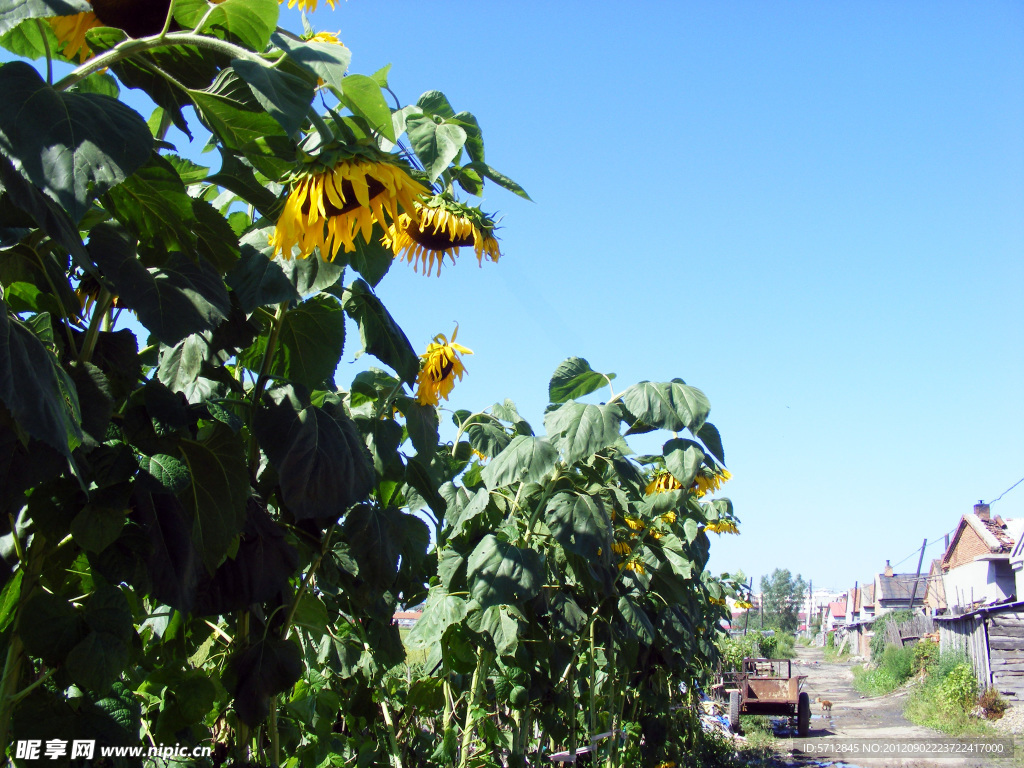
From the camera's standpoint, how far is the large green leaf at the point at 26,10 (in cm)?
99

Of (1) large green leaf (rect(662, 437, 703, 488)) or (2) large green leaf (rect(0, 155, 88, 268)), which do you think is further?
(1) large green leaf (rect(662, 437, 703, 488))

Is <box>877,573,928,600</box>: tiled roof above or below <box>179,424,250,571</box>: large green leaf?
above

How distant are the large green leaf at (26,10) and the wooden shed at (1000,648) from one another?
19.5 m

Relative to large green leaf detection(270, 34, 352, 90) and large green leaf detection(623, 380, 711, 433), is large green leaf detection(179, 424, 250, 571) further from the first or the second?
large green leaf detection(623, 380, 711, 433)

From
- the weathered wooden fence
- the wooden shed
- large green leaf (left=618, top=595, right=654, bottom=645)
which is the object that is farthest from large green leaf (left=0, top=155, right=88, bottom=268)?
the weathered wooden fence

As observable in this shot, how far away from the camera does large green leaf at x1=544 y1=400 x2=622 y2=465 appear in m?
2.48

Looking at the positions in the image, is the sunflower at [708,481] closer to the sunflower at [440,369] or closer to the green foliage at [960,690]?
the sunflower at [440,369]

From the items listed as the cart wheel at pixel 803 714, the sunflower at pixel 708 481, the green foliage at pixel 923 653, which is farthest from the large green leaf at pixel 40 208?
the green foliage at pixel 923 653

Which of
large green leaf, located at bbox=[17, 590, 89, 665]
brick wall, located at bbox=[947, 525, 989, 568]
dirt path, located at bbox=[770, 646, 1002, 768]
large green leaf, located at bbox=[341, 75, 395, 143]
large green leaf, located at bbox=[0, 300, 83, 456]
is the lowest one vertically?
dirt path, located at bbox=[770, 646, 1002, 768]

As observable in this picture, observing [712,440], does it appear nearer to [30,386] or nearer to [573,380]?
[573,380]

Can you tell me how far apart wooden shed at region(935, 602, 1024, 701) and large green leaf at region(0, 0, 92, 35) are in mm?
19462

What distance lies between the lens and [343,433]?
1.37m

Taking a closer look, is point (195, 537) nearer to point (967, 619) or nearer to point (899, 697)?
point (967, 619)

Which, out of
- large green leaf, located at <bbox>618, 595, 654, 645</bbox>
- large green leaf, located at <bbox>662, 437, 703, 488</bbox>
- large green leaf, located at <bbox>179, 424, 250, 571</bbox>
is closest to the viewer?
large green leaf, located at <bbox>179, 424, 250, 571</bbox>
